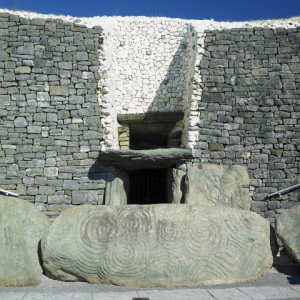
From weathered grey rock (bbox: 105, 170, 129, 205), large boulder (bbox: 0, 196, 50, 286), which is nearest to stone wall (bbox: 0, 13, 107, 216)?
weathered grey rock (bbox: 105, 170, 129, 205)

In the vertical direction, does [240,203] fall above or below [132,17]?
below

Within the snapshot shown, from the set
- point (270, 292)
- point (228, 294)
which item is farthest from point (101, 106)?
point (270, 292)

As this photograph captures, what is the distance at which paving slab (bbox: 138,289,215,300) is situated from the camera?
14.5ft

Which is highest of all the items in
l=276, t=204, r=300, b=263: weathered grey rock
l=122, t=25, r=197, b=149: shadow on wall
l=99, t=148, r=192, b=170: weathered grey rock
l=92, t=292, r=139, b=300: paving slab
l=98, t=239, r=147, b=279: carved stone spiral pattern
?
l=122, t=25, r=197, b=149: shadow on wall

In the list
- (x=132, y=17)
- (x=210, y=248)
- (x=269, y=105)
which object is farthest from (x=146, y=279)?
(x=132, y=17)

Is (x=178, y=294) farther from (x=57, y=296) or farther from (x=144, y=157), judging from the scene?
(x=144, y=157)

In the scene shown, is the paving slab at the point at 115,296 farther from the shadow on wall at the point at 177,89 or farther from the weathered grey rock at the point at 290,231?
the shadow on wall at the point at 177,89

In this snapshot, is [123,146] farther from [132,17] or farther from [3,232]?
[3,232]

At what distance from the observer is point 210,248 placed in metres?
5.09

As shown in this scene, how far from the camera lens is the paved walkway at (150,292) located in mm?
4445

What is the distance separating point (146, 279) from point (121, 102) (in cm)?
554

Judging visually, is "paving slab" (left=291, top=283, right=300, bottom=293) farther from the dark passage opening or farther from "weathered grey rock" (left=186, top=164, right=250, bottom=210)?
the dark passage opening

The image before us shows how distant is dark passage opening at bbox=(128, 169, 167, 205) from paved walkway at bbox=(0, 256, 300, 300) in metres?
5.07

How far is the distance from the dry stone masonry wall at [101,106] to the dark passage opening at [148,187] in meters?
1.59
